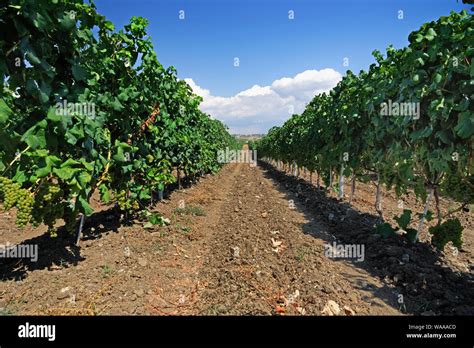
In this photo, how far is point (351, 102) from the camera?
9.88 meters

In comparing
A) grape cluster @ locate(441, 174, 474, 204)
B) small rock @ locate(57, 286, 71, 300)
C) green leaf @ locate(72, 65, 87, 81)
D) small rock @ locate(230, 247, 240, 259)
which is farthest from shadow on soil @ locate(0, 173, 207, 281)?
grape cluster @ locate(441, 174, 474, 204)

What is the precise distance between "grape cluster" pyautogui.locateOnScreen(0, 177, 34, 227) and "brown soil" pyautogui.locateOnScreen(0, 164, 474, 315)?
1356mm

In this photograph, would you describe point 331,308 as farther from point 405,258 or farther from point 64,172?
point 64,172

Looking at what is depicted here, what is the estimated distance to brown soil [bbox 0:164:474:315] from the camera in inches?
188

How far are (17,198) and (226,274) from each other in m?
Result: 3.51

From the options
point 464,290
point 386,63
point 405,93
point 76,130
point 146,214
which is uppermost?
point 386,63

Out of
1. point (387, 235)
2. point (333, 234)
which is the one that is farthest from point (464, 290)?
point (333, 234)

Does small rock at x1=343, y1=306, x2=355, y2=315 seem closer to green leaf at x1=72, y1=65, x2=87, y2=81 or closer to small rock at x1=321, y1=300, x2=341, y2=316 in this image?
small rock at x1=321, y1=300, x2=341, y2=316

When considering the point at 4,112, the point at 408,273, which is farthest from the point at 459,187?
the point at 4,112

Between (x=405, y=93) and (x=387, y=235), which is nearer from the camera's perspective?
(x=405, y=93)

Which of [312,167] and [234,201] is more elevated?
[312,167]
